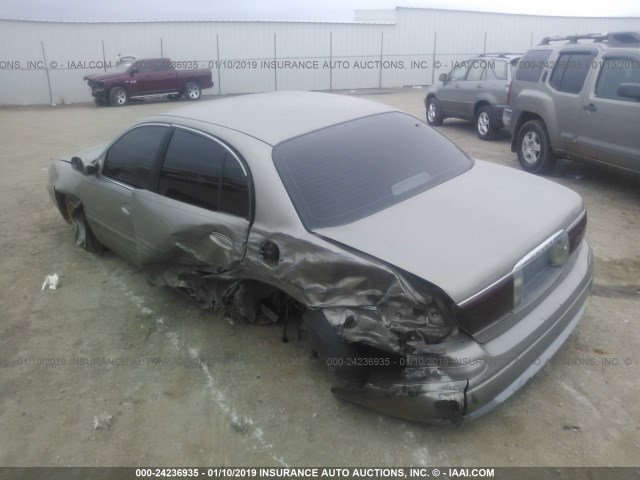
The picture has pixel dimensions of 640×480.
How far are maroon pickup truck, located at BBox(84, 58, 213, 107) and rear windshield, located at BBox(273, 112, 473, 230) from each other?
17.1 metres

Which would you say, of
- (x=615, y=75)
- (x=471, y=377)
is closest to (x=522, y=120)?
(x=615, y=75)

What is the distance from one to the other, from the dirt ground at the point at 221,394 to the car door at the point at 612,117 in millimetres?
1853

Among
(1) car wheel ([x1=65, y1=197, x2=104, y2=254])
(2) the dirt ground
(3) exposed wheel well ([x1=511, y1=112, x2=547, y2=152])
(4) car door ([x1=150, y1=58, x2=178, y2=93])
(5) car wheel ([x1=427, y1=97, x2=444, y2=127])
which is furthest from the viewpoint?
(4) car door ([x1=150, y1=58, x2=178, y2=93])

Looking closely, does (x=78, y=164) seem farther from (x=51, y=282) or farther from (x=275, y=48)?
(x=275, y=48)

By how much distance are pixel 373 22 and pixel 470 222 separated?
25.3 m

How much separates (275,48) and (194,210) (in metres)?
22.5

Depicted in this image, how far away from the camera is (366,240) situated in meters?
2.71

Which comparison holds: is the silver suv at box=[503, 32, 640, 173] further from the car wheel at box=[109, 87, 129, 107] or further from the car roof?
the car wheel at box=[109, 87, 129, 107]

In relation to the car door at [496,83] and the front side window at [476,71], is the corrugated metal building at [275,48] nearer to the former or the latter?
the front side window at [476,71]

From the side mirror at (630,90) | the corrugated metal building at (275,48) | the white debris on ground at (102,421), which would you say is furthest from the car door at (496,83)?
the corrugated metal building at (275,48)

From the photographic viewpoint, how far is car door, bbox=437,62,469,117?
11.3 m

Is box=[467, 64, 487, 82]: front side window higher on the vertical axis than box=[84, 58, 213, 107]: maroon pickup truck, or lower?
higher

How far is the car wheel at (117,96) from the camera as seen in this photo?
18.6 meters

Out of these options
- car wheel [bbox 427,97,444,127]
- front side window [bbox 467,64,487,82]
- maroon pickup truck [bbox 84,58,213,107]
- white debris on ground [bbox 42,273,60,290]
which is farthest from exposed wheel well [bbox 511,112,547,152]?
maroon pickup truck [bbox 84,58,213,107]
